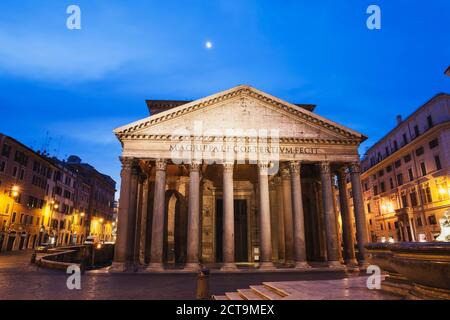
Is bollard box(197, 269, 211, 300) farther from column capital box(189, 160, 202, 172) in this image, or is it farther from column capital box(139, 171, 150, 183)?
column capital box(139, 171, 150, 183)

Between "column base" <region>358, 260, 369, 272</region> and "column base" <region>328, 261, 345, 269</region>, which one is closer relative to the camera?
"column base" <region>328, 261, 345, 269</region>

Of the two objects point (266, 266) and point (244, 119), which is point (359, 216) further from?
point (244, 119)

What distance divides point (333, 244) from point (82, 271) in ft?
48.4

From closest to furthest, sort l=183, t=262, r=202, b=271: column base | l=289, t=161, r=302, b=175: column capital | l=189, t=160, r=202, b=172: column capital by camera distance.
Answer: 1. l=183, t=262, r=202, b=271: column base
2. l=189, t=160, r=202, b=172: column capital
3. l=289, t=161, r=302, b=175: column capital

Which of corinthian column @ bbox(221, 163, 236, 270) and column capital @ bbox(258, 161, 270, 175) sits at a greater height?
column capital @ bbox(258, 161, 270, 175)

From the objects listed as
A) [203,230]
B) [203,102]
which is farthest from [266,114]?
[203,230]

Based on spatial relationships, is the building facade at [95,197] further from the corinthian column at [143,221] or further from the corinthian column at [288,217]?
the corinthian column at [288,217]

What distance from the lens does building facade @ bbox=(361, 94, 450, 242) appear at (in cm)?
2900

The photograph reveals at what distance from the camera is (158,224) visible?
Result: 18.4 m

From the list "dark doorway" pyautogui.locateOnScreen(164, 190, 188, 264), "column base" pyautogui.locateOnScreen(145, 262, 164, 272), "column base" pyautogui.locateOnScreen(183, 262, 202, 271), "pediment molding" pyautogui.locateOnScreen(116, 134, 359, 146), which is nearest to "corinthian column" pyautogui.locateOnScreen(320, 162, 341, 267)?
"pediment molding" pyautogui.locateOnScreen(116, 134, 359, 146)

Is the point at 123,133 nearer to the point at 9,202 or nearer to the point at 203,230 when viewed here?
the point at 203,230

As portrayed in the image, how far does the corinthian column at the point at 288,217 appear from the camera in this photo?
20484 mm

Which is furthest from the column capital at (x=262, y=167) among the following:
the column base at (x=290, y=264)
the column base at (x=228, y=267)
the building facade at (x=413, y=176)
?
the building facade at (x=413, y=176)

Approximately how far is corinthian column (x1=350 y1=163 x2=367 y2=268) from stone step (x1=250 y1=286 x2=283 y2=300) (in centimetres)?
1153
